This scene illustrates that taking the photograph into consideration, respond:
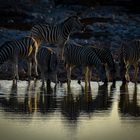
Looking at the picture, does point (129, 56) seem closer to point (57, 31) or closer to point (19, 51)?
point (57, 31)

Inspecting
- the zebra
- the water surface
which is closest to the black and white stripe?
Answer: the zebra

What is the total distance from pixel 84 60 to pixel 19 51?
2.33 meters

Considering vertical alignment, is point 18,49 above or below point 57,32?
below

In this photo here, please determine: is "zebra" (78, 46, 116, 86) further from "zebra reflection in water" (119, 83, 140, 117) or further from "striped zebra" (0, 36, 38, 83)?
"zebra reflection in water" (119, 83, 140, 117)

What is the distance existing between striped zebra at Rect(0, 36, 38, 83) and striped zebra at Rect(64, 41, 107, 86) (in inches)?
48.2

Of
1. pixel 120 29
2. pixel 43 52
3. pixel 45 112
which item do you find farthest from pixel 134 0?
pixel 45 112

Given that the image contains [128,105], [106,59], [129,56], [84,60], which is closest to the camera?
[128,105]

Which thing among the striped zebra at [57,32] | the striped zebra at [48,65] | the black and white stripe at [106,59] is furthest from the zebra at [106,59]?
the striped zebra at [48,65]

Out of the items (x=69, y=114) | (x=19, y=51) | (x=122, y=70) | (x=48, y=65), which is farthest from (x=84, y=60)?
(x=69, y=114)

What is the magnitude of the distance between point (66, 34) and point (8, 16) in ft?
53.4

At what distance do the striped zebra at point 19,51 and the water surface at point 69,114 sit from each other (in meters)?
4.82

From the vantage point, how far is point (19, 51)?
2133cm

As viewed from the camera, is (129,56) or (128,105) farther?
(129,56)

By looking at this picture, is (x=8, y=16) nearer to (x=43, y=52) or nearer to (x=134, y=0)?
(x=134, y=0)
